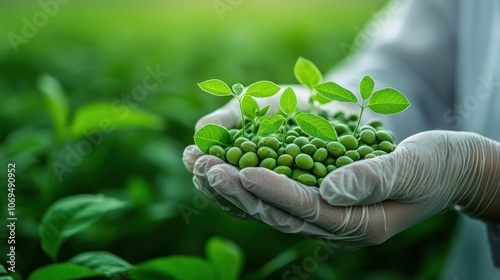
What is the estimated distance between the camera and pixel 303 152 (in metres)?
0.83

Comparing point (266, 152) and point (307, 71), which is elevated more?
point (307, 71)

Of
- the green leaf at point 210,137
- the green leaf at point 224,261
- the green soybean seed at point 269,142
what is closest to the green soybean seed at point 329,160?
the green soybean seed at point 269,142

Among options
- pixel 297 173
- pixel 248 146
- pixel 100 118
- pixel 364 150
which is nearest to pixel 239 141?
pixel 248 146

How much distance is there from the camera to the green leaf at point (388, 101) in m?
0.83

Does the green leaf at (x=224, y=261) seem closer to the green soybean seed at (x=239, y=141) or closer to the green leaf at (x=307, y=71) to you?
the green soybean seed at (x=239, y=141)

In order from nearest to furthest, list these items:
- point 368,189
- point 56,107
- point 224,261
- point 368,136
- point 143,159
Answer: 1. point 368,189
2. point 368,136
3. point 224,261
4. point 56,107
5. point 143,159

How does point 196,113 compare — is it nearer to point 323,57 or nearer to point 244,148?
point 244,148

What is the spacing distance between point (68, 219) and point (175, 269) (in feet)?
0.86

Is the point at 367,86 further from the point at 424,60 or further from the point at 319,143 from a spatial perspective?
the point at 424,60

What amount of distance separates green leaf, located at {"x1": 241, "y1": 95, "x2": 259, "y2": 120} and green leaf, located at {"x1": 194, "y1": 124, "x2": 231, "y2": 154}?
63 millimetres

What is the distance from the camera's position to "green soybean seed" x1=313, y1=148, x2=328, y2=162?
806 millimetres

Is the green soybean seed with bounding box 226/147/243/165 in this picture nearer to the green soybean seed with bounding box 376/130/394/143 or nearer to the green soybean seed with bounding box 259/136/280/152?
the green soybean seed with bounding box 259/136/280/152

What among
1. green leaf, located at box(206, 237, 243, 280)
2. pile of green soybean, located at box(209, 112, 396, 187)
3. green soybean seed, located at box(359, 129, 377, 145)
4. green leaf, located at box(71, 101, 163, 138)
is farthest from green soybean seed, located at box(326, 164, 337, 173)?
green leaf, located at box(71, 101, 163, 138)

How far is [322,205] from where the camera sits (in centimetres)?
80
